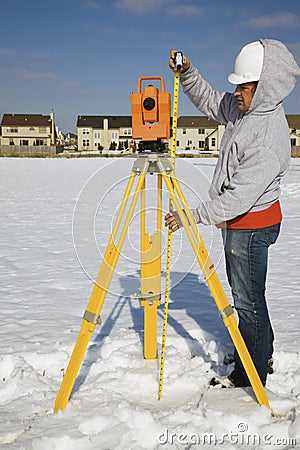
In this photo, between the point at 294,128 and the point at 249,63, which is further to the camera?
the point at 294,128

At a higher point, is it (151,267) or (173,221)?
(173,221)

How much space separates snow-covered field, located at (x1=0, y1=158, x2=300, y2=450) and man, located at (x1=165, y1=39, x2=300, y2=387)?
0.14m

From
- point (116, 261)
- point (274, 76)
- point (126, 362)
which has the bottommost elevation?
point (126, 362)

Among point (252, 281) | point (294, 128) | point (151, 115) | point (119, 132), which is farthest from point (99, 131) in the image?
point (252, 281)

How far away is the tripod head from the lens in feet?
8.55

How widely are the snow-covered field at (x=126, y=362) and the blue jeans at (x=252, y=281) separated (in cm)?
12

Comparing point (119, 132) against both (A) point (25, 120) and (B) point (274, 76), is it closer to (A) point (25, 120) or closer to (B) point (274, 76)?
(A) point (25, 120)

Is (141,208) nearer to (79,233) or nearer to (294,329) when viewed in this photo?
(79,233)

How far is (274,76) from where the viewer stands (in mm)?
2463

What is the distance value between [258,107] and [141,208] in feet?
2.89

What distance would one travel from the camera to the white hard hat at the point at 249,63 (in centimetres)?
248

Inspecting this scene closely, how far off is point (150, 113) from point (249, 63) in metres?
0.58

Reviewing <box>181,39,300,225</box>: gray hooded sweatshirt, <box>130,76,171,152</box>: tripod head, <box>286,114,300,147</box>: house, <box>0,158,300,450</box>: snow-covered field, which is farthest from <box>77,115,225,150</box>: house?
<box>181,39,300,225</box>: gray hooded sweatshirt

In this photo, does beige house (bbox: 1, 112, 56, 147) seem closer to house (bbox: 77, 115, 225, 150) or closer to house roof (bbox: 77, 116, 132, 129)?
house roof (bbox: 77, 116, 132, 129)
